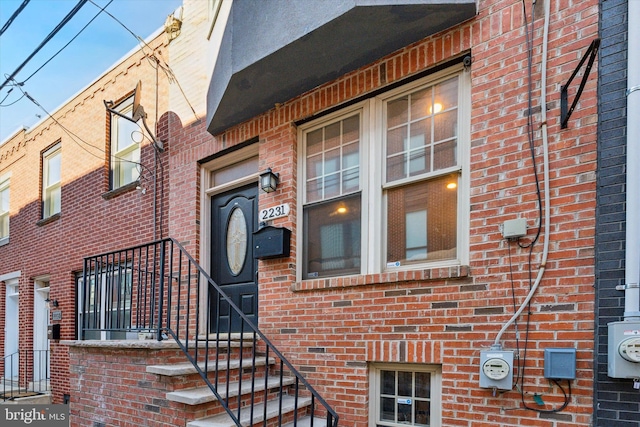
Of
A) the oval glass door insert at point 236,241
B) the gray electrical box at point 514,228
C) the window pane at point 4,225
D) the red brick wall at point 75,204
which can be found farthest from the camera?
the window pane at point 4,225

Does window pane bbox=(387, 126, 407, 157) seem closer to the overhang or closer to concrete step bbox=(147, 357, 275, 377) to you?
the overhang

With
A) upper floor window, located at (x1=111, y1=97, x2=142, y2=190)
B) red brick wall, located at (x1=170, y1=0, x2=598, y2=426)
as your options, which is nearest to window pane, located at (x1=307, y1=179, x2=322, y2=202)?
red brick wall, located at (x1=170, y1=0, x2=598, y2=426)

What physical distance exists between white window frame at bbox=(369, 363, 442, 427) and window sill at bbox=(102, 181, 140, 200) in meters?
4.14

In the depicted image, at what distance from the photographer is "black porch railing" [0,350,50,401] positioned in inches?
294

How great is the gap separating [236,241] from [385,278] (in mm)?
2090

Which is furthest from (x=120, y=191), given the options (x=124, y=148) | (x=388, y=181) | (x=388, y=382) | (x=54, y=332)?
(x=388, y=382)

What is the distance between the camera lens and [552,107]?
2.75 metres

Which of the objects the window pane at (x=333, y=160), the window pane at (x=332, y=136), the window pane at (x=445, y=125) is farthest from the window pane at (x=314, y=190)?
the window pane at (x=445, y=125)

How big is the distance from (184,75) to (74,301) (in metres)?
4.18

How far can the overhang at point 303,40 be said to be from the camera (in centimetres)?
302

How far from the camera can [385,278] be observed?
332 cm

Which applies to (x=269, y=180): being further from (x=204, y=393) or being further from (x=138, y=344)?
(x=204, y=393)

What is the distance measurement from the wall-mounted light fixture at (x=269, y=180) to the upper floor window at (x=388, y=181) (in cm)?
29

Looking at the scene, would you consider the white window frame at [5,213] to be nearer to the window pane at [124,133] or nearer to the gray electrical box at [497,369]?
the window pane at [124,133]
